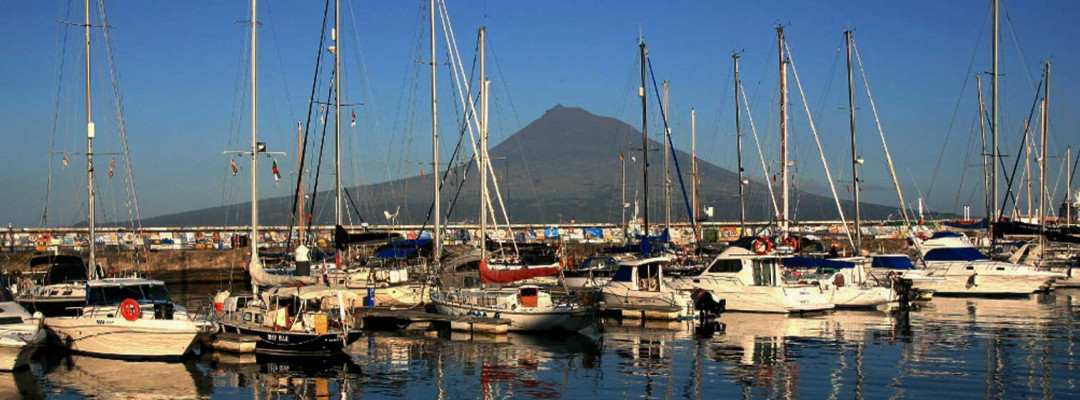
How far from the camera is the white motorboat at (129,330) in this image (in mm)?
26578

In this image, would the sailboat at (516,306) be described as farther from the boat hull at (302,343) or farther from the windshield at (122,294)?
the windshield at (122,294)

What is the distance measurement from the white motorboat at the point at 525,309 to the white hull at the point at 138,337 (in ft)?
30.4

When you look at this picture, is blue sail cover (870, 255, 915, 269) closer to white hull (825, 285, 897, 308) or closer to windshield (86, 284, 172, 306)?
white hull (825, 285, 897, 308)

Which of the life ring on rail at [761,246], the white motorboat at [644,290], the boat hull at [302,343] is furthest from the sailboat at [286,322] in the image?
the life ring on rail at [761,246]

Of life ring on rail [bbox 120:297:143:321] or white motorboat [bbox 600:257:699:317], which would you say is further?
white motorboat [bbox 600:257:699:317]

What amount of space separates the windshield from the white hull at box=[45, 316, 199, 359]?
156 centimetres

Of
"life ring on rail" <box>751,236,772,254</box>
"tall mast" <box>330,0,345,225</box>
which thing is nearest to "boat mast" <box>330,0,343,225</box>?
"tall mast" <box>330,0,345,225</box>

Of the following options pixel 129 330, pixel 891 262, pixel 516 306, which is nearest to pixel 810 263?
pixel 891 262

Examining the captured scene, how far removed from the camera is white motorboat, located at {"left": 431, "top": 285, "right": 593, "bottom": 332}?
32.3 metres

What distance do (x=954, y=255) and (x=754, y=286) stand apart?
50.3 ft

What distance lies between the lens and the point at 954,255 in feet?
163

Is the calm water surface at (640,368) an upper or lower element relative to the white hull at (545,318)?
lower

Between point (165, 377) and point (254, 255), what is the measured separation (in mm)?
Result: 7274

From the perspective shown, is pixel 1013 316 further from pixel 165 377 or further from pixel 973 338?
pixel 165 377
